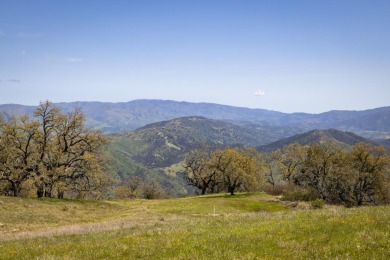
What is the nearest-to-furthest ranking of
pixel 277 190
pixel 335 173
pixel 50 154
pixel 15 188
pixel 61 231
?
pixel 61 231
pixel 15 188
pixel 50 154
pixel 335 173
pixel 277 190

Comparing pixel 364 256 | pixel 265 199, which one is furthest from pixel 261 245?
pixel 265 199

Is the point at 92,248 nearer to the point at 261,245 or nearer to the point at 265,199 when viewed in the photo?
the point at 261,245

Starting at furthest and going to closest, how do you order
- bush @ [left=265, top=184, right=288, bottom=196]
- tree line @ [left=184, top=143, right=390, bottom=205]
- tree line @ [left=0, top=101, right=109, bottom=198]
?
bush @ [left=265, top=184, right=288, bottom=196]
tree line @ [left=184, top=143, right=390, bottom=205]
tree line @ [left=0, top=101, right=109, bottom=198]

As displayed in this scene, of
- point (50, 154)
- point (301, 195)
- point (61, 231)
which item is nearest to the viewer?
point (61, 231)

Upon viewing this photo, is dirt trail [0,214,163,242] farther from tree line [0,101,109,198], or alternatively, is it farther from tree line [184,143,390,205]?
tree line [184,143,390,205]

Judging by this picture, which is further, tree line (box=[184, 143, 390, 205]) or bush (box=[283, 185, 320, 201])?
tree line (box=[184, 143, 390, 205])

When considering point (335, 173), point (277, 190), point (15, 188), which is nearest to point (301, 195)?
point (335, 173)

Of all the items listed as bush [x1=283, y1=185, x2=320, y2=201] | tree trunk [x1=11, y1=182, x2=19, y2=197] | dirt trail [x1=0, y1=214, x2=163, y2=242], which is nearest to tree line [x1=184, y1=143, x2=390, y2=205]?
bush [x1=283, y1=185, x2=320, y2=201]

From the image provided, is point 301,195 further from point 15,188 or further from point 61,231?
point 15,188

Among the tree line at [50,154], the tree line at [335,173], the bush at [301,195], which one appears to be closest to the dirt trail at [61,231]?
the tree line at [50,154]

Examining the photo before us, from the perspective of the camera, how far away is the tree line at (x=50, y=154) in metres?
56.1

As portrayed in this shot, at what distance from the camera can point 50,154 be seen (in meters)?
60.3

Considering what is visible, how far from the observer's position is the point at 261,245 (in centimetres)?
1306

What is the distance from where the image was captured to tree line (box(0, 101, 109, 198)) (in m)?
56.1
